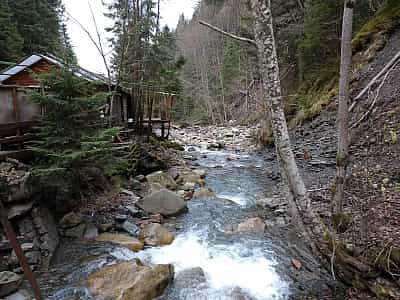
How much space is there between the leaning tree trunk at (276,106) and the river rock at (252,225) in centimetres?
218

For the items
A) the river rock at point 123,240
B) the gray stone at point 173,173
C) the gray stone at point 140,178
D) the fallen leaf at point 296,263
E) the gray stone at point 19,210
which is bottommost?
the river rock at point 123,240

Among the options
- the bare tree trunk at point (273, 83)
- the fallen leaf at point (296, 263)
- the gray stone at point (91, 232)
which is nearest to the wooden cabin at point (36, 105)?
the gray stone at point (91, 232)

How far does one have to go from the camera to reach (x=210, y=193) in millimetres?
8156

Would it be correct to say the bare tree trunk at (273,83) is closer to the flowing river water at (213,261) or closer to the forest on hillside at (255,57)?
the forest on hillside at (255,57)

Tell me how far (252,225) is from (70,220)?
3657mm

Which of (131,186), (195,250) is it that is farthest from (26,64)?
(195,250)

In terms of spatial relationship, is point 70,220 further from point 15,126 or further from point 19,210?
point 15,126

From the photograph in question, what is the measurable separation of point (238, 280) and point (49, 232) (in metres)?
3.37

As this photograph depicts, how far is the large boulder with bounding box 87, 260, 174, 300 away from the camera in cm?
360

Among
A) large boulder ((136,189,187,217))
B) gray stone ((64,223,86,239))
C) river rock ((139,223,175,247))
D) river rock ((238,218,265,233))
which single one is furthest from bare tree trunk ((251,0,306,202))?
gray stone ((64,223,86,239))

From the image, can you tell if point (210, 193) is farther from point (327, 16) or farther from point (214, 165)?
point (327, 16)

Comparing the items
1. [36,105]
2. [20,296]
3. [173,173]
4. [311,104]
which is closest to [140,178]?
[173,173]

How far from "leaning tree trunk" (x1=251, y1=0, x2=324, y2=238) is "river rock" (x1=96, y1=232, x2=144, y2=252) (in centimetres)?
290

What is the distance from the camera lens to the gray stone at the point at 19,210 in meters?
4.63
